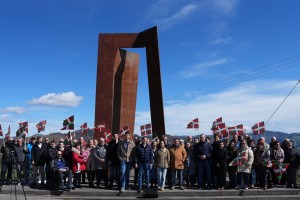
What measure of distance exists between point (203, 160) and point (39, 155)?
5.71 m

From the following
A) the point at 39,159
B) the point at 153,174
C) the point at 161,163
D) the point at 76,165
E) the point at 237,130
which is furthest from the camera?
the point at 237,130

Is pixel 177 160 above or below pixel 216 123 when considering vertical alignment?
below

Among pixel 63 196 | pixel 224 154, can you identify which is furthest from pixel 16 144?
pixel 224 154

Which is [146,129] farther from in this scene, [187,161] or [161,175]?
[161,175]

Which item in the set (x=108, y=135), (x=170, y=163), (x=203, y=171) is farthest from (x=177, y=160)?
(x=108, y=135)

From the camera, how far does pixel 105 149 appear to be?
1162cm

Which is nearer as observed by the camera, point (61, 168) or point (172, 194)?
point (172, 194)

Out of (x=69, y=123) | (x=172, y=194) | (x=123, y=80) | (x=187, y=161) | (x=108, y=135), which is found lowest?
(x=172, y=194)

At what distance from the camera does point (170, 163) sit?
1103cm

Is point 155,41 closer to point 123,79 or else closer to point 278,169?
point 123,79

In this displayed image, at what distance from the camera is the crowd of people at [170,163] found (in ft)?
35.0

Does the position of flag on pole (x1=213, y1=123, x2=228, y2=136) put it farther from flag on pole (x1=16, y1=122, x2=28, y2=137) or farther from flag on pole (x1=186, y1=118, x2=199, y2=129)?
flag on pole (x1=16, y1=122, x2=28, y2=137)

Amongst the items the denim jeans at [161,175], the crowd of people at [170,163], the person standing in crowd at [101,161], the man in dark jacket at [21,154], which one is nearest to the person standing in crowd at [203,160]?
the crowd of people at [170,163]

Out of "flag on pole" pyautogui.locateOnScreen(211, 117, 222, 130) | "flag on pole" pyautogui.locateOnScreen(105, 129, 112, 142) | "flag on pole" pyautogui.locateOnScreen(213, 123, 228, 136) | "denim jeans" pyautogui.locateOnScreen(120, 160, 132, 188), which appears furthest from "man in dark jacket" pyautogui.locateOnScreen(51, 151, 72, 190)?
"flag on pole" pyautogui.locateOnScreen(211, 117, 222, 130)
